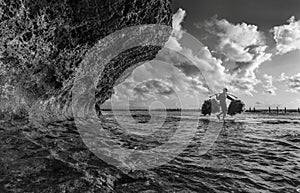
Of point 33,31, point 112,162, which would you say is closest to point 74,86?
point 33,31

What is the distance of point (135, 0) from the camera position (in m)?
8.55

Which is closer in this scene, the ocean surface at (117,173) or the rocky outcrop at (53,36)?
the ocean surface at (117,173)

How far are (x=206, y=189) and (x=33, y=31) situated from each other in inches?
281

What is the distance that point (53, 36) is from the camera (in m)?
7.37

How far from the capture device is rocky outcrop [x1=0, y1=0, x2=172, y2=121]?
21.0 ft

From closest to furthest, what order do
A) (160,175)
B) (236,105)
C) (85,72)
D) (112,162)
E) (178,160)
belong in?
(160,175) < (112,162) < (178,160) < (85,72) < (236,105)

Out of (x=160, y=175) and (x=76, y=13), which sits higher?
(x=76, y=13)

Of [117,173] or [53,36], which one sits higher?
[53,36]

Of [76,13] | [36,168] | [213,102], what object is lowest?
[36,168]

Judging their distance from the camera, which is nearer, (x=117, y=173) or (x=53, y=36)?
(x=117, y=173)

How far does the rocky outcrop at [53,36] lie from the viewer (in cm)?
639

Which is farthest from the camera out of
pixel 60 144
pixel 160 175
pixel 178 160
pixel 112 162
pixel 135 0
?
pixel 135 0

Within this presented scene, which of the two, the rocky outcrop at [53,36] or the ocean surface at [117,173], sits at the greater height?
the rocky outcrop at [53,36]

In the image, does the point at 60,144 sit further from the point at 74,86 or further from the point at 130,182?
the point at 74,86
